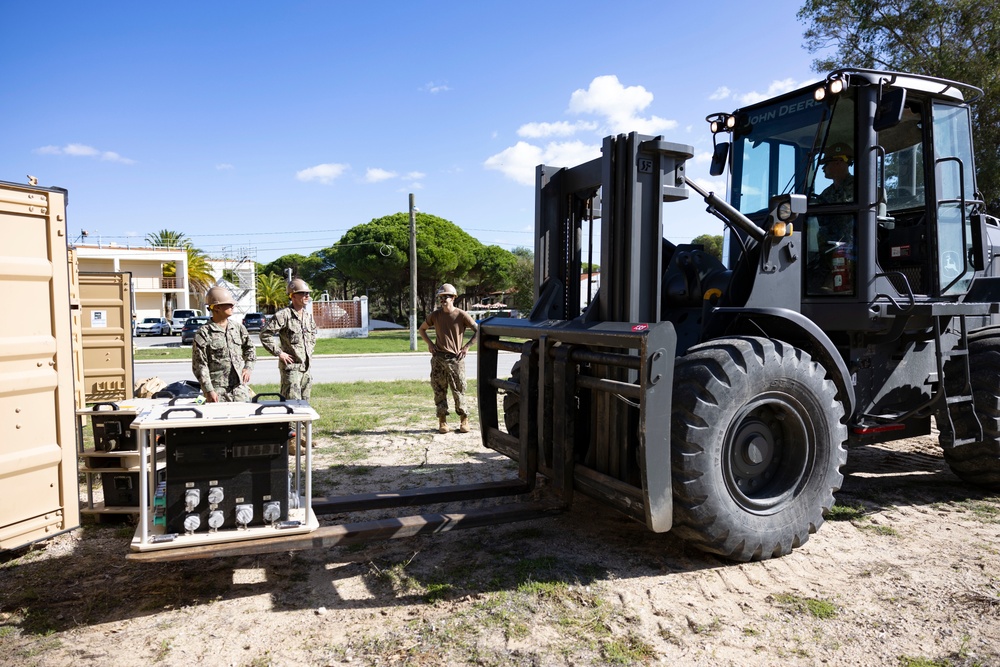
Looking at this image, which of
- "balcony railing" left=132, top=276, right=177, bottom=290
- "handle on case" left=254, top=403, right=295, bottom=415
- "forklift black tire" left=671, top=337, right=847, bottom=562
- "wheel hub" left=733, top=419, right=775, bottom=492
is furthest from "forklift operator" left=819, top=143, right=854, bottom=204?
"balcony railing" left=132, top=276, right=177, bottom=290

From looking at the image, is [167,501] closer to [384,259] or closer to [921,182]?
[921,182]

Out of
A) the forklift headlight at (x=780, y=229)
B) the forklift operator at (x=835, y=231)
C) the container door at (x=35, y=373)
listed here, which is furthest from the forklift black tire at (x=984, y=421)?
the container door at (x=35, y=373)

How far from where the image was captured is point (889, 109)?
185 inches

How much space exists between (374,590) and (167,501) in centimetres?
125

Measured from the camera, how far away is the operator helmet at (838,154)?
493cm

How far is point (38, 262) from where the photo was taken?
3805 millimetres

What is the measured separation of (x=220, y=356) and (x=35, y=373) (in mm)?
2455

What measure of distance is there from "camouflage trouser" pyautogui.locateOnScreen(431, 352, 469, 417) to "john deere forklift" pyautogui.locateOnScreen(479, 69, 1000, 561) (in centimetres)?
272

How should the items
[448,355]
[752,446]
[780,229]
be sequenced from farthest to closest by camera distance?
Answer: [448,355]
[780,229]
[752,446]

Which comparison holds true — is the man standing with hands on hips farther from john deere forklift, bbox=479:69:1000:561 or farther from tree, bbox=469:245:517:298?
tree, bbox=469:245:517:298

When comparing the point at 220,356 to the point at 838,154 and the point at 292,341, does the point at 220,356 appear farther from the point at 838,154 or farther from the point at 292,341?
the point at 838,154

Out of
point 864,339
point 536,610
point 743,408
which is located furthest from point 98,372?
point 864,339

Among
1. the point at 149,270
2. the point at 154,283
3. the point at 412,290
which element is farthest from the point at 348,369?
the point at 149,270

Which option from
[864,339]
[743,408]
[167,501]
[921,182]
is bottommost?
[167,501]
